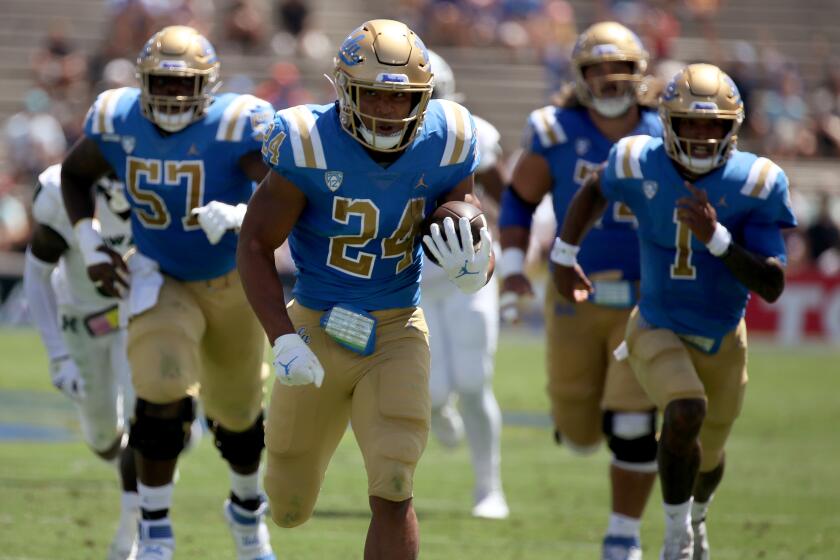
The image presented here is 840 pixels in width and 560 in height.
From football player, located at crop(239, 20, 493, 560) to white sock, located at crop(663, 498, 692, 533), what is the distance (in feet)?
3.93

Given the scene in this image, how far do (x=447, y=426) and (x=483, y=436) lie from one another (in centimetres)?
55

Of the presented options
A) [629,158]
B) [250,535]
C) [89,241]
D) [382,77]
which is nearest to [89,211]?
[89,241]

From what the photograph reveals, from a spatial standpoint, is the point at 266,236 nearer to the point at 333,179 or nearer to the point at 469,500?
the point at 333,179

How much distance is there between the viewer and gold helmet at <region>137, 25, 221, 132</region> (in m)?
5.60

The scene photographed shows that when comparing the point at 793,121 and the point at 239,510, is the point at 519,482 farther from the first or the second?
the point at 793,121

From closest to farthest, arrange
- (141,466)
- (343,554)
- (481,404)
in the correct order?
(141,466) → (343,554) → (481,404)

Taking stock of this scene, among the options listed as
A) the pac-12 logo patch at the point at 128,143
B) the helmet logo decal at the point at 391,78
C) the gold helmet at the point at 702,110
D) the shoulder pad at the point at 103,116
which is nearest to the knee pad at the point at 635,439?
the gold helmet at the point at 702,110

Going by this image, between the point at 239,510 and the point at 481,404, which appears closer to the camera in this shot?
the point at 239,510

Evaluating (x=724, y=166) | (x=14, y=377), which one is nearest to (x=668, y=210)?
(x=724, y=166)

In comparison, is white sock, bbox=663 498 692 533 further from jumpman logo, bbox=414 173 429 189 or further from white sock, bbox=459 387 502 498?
white sock, bbox=459 387 502 498

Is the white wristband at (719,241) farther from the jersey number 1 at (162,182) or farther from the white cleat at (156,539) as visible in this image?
the white cleat at (156,539)

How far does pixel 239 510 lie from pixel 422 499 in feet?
7.34

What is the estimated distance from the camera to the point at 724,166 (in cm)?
543

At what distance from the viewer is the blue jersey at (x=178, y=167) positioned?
5676 mm
